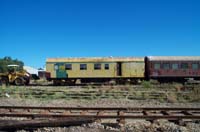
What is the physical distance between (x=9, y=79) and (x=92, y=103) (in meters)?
20.0

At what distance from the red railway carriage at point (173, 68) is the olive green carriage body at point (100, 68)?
1129 millimetres

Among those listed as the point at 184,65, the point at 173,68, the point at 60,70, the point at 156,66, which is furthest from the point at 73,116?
the point at 184,65

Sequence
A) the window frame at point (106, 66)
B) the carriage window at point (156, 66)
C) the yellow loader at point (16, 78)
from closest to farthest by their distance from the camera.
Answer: the carriage window at point (156, 66) < the window frame at point (106, 66) < the yellow loader at point (16, 78)

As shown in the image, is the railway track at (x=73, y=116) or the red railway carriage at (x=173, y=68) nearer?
the railway track at (x=73, y=116)

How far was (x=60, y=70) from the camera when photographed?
3475 centimetres

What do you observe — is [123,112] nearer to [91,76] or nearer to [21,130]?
[21,130]

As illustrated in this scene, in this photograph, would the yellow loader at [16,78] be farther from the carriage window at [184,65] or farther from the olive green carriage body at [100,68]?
the carriage window at [184,65]

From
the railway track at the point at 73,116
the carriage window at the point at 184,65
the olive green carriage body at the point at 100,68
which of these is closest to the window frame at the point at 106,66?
the olive green carriage body at the point at 100,68

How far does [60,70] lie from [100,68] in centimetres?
398

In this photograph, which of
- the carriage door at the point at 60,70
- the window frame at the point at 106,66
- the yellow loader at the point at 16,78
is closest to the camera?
the window frame at the point at 106,66

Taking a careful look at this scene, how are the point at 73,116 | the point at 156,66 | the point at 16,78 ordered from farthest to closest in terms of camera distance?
the point at 16,78
the point at 156,66
the point at 73,116

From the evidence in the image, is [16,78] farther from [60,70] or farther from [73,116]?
[73,116]

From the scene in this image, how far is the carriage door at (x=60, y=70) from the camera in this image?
114 ft

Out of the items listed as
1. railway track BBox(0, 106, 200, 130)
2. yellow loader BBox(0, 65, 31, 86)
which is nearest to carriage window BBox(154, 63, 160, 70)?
yellow loader BBox(0, 65, 31, 86)
